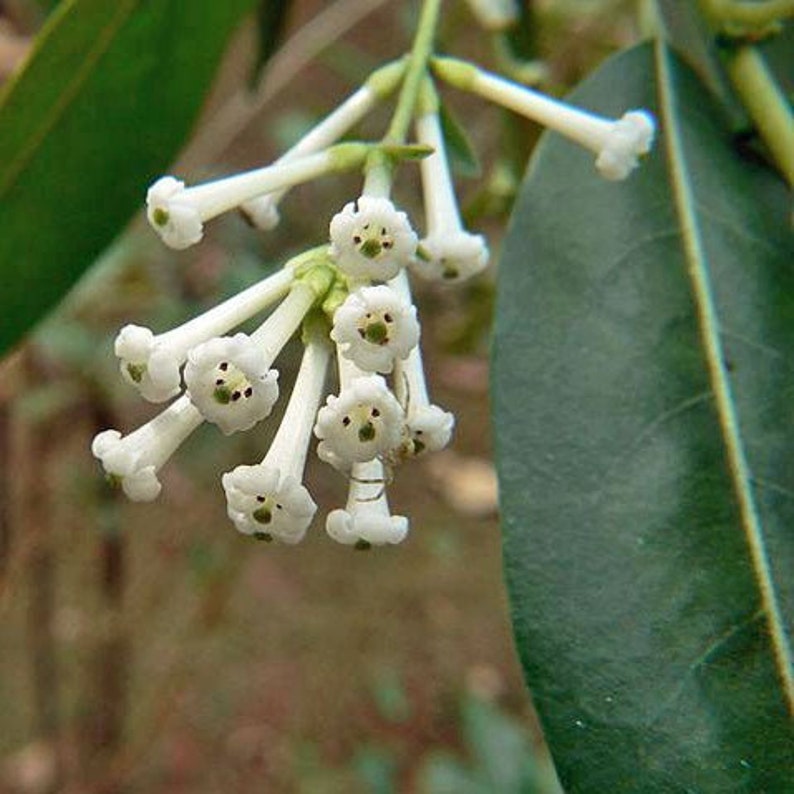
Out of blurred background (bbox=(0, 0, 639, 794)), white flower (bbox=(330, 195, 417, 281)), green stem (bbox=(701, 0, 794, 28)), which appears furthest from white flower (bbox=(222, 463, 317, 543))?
blurred background (bbox=(0, 0, 639, 794))

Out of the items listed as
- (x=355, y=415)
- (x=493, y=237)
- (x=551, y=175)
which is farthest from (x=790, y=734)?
(x=493, y=237)

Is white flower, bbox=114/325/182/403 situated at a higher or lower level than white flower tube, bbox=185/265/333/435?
higher

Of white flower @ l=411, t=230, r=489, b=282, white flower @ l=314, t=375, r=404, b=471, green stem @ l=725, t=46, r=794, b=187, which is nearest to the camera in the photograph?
white flower @ l=314, t=375, r=404, b=471

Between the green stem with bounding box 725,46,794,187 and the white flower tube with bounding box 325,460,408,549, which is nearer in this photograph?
the white flower tube with bounding box 325,460,408,549

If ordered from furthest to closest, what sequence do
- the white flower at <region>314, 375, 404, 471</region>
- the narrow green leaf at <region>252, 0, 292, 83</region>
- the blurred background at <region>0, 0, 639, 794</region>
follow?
the blurred background at <region>0, 0, 639, 794</region>, the narrow green leaf at <region>252, 0, 292, 83</region>, the white flower at <region>314, 375, 404, 471</region>

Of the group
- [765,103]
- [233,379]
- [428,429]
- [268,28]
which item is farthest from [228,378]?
[268,28]

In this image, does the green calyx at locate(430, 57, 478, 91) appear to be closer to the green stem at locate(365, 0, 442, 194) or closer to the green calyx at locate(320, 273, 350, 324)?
the green stem at locate(365, 0, 442, 194)

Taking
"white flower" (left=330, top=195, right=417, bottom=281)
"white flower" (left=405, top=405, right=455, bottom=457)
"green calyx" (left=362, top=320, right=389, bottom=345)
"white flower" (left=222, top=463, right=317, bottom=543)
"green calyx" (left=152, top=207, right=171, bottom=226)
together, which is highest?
"green calyx" (left=152, top=207, right=171, bottom=226)
